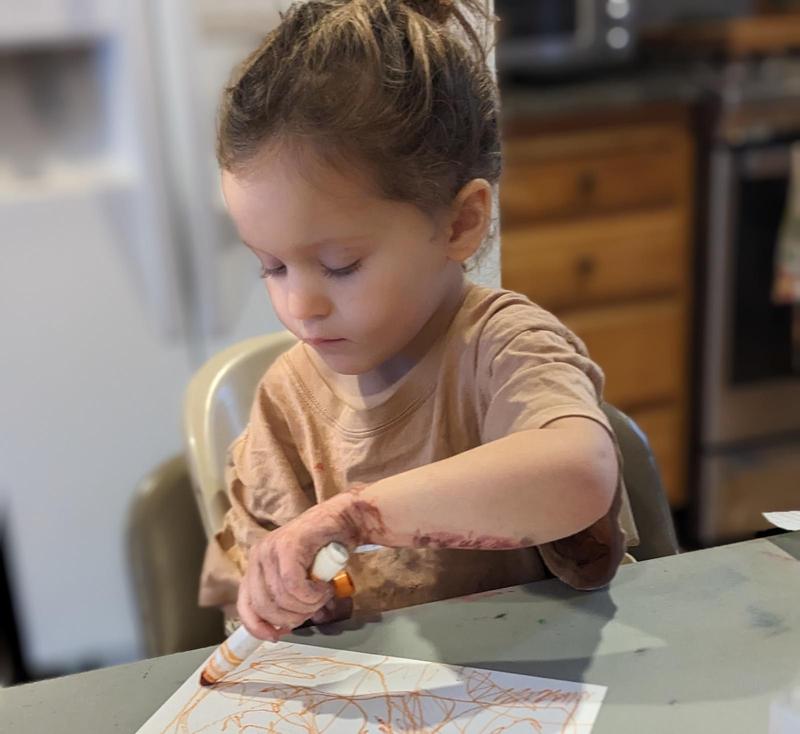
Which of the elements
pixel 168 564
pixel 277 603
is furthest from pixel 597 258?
→ pixel 277 603

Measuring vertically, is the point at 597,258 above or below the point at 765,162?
below

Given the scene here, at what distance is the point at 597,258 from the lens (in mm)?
2199

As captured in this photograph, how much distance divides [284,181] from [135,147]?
1.19 m

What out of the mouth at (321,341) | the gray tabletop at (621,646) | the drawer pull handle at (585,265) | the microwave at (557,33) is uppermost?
the microwave at (557,33)

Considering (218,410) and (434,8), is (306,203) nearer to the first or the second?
(434,8)

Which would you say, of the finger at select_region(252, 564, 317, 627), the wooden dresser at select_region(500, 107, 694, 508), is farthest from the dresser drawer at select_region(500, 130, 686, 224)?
the finger at select_region(252, 564, 317, 627)

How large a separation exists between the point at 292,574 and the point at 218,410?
16.5 inches

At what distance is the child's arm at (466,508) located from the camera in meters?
0.64

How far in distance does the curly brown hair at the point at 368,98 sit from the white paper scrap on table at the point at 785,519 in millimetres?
337

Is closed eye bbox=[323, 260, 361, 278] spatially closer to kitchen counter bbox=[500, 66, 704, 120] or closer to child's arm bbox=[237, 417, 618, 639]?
child's arm bbox=[237, 417, 618, 639]

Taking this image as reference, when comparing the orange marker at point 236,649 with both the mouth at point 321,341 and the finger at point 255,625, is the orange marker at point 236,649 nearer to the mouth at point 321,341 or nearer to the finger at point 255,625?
the finger at point 255,625

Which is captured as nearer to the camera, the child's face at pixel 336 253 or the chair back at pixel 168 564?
the child's face at pixel 336 253

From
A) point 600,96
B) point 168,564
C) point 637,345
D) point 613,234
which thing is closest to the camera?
point 168,564

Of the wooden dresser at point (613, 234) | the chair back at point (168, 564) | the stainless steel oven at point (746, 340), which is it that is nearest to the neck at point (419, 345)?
the chair back at point (168, 564)
